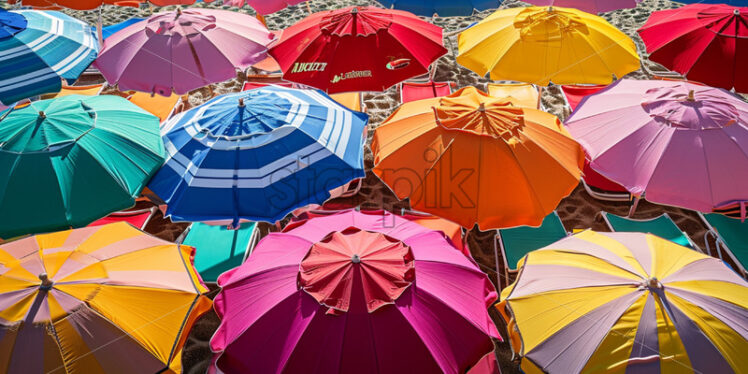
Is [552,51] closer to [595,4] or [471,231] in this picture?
[595,4]

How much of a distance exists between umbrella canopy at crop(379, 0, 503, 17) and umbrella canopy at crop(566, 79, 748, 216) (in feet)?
7.75

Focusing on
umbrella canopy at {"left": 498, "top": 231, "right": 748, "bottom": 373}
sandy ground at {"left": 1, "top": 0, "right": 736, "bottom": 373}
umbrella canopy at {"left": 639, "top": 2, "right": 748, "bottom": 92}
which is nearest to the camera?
umbrella canopy at {"left": 498, "top": 231, "right": 748, "bottom": 373}

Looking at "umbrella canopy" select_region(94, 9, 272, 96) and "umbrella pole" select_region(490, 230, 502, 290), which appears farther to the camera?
"umbrella canopy" select_region(94, 9, 272, 96)

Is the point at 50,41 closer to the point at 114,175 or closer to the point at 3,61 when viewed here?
the point at 3,61

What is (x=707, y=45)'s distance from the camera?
5.65m

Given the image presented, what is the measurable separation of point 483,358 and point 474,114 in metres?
2.10

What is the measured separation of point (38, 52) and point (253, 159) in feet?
11.1

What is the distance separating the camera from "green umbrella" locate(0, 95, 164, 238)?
4.12 metres

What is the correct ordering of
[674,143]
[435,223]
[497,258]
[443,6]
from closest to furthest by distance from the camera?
[674,143], [435,223], [497,258], [443,6]

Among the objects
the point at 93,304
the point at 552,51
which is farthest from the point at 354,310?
the point at 552,51

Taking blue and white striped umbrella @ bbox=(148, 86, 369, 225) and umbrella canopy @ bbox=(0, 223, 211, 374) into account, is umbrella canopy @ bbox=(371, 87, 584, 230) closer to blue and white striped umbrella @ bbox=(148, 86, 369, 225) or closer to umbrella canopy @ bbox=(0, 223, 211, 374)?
blue and white striped umbrella @ bbox=(148, 86, 369, 225)


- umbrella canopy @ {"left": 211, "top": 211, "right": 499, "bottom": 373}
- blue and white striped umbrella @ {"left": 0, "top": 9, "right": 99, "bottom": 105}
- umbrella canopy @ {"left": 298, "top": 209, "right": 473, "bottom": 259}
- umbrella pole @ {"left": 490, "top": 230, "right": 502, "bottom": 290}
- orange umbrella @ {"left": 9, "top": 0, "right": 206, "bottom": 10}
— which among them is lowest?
umbrella pole @ {"left": 490, "top": 230, "right": 502, "bottom": 290}

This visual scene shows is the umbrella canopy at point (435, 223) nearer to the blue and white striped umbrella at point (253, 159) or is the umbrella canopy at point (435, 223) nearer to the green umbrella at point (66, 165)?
the blue and white striped umbrella at point (253, 159)

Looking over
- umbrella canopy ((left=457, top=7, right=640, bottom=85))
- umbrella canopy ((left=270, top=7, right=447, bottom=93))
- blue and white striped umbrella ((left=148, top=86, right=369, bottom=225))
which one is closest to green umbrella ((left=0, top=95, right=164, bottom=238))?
blue and white striped umbrella ((left=148, top=86, right=369, bottom=225))
